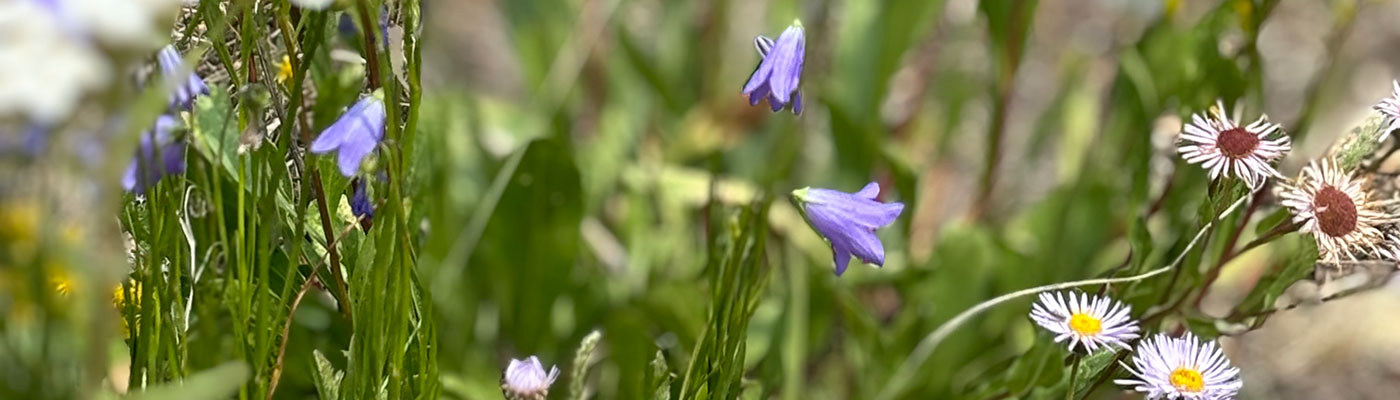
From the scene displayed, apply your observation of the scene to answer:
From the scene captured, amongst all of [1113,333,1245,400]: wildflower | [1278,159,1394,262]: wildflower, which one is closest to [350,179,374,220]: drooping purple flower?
[1113,333,1245,400]: wildflower

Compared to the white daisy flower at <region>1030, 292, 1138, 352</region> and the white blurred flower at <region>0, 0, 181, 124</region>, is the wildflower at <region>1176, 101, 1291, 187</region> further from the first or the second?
the white blurred flower at <region>0, 0, 181, 124</region>

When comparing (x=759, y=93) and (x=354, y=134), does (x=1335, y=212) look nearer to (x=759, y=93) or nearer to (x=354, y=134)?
(x=759, y=93)

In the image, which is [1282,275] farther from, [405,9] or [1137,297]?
[405,9]

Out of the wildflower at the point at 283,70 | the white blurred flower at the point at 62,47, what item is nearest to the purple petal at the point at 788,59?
the wildflower at the point at 283,70

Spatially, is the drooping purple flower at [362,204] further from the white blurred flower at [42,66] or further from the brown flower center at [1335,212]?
the brown flower center at [1335,212]

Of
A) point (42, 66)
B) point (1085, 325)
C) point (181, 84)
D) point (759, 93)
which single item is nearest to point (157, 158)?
point (181, 84)
